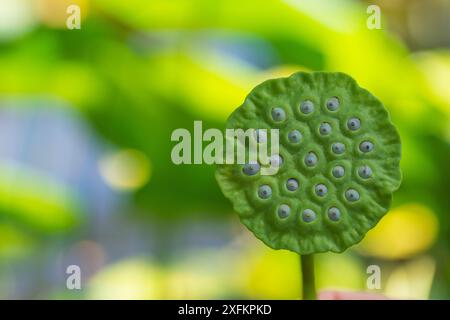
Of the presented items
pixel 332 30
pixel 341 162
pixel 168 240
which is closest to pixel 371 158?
pixel 341 162

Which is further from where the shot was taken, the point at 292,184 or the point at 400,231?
the point at 400,231

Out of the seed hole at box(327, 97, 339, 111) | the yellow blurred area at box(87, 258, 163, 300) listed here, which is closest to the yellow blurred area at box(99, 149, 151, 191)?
the yellow blurred area at box(87, 258, 163, 300)

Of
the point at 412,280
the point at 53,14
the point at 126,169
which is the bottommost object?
the point at 412,280

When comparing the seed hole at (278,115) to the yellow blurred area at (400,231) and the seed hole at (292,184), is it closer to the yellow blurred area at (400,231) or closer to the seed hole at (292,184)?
the seed hole at (292,184)

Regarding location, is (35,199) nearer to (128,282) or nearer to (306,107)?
(128,282)

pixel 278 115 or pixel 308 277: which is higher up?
pixel 278 115

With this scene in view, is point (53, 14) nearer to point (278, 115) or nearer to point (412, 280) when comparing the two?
point (278, 115)

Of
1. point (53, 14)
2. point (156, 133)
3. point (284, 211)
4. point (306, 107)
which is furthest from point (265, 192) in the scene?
point (53, 14)
